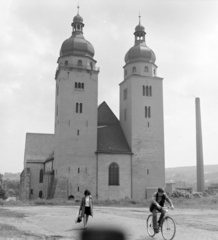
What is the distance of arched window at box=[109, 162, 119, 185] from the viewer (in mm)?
40000

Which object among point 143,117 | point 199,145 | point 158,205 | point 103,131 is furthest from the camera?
point 199,145

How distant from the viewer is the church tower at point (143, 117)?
135ft

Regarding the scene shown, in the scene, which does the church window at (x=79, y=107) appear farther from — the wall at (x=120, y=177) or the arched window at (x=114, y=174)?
the arched window at (x=114, y=174)

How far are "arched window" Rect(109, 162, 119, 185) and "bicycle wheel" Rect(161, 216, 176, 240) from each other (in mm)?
29802

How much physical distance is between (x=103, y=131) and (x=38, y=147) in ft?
59.8

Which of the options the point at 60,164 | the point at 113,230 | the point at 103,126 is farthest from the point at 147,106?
the point at 113,230

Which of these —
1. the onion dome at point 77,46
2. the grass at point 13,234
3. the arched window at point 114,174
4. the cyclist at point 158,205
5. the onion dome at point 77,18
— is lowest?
the grass at point 13,234

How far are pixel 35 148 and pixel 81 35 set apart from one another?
22.3 meters

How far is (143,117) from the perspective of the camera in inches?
1676

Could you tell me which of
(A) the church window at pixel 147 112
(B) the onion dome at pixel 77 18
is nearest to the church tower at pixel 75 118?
(B) the onion dome at pixel 77 18

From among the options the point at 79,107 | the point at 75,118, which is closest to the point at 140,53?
the point at 79,107

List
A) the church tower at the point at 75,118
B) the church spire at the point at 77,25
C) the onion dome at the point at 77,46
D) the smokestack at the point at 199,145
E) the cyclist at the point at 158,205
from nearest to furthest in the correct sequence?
the cyclist at the point at 158,205
the church tower at the point at 75,118
the onion dome at the point at 77,46
the church spire at the point at 77,25
the smokestack at the point at 199,145

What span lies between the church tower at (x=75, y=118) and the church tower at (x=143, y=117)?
476 centimetres

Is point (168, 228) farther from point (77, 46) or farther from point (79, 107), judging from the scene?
point (77, 46)
